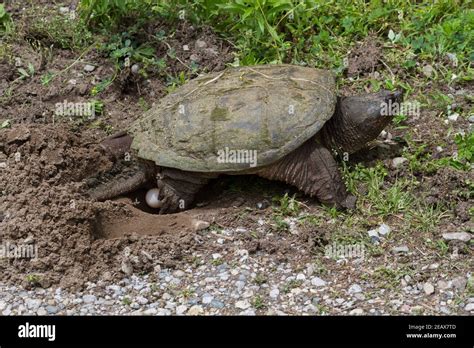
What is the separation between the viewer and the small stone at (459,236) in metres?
4.72

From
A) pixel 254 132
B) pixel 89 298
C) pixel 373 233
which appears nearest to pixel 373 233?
pixel 373 233

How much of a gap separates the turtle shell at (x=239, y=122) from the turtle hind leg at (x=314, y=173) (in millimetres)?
169

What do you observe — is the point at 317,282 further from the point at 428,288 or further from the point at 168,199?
the point at 168,199

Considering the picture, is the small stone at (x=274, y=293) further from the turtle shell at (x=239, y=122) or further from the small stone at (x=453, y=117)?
the small stone at (x=453, y=117)

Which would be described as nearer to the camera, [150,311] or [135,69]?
[150,311]

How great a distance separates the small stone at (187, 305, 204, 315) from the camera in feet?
13.9

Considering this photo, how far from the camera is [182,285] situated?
450cm

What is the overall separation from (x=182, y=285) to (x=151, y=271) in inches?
9.7

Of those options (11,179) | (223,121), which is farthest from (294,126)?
(11,179)

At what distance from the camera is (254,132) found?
5074 millimetres

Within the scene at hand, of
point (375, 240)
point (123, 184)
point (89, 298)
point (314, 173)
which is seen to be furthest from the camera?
point (123, 184)

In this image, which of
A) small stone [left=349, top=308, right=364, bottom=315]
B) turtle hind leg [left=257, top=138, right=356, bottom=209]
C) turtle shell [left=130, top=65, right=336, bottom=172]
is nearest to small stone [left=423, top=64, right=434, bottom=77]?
turtle shell [left=130, top=65, right=336, bottom=172]

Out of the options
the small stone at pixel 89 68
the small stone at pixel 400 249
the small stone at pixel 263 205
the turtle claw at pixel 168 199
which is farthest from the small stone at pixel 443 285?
the small stone at pixel 89 68

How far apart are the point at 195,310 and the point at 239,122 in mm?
1414
